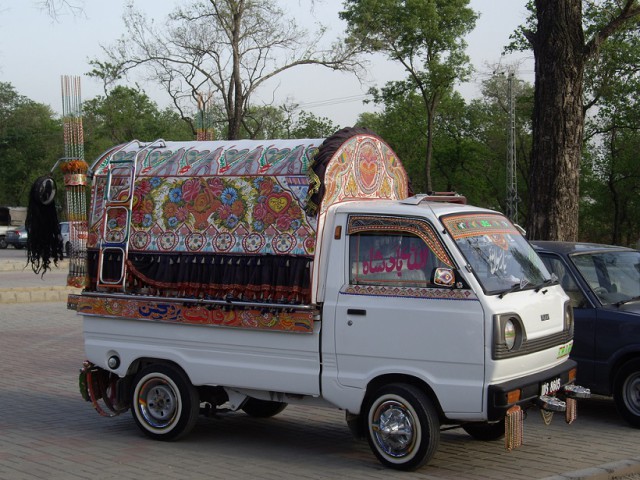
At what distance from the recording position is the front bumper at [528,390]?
246 inches

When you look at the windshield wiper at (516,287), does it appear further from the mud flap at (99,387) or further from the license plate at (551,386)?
the mud flap at (99,387)

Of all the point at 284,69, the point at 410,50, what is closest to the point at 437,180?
the point at 410,50

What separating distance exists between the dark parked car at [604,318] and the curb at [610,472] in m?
1.39

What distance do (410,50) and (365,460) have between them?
33.5 m

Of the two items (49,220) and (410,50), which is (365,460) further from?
(410,50)

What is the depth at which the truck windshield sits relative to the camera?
664 centimetres

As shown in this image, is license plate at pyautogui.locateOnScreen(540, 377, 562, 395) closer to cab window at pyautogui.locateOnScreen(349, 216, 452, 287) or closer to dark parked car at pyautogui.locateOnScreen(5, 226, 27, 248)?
cab window at pyautogui.locateOnScreen(349, 216, 452, 287)

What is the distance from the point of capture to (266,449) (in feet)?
25.1

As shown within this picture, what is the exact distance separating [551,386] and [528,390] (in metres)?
0.40

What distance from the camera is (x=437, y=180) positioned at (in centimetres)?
5597

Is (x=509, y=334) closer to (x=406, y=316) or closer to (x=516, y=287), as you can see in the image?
(x=516, y=287)

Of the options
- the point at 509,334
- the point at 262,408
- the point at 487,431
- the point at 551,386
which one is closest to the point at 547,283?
the point at 551,386


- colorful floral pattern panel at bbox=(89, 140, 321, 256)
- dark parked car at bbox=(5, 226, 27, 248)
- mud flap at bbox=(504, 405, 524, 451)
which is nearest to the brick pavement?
mud flap at bbox=(504, 405, 524, 451)

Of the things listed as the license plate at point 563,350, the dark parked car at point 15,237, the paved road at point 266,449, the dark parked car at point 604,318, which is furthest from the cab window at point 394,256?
the dark parked car at point 15,237
